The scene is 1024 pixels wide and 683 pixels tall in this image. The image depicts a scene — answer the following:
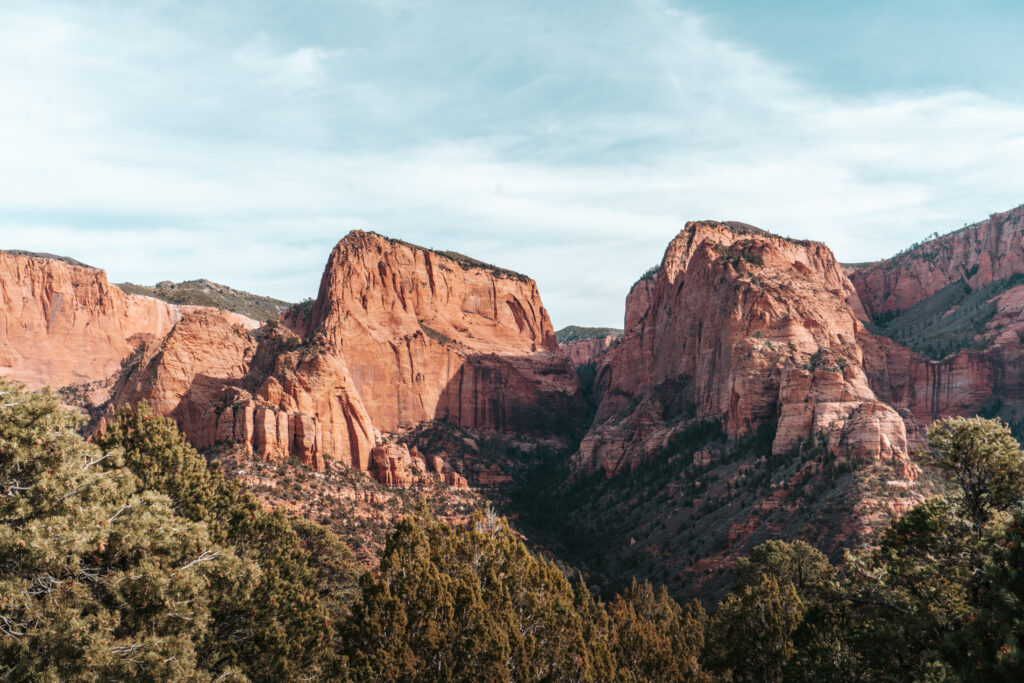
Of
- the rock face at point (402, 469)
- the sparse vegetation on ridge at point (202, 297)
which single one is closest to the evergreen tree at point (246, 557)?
the rock face at point (402, 469)

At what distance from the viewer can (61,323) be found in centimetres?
13725

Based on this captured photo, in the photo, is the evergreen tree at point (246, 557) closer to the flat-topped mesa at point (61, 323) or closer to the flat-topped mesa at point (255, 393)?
the flat-topped mesa at point (255, 393)

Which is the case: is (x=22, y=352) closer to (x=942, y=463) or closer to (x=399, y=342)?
(x=399, y=342)

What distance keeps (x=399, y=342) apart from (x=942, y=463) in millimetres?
104034


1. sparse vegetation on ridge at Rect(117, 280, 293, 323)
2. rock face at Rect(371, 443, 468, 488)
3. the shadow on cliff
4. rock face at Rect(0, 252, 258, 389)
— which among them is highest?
sparse vegetation on ridge at Rect(117, 280, 293, 323)

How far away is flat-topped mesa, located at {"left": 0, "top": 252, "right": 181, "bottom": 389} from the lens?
13262cm

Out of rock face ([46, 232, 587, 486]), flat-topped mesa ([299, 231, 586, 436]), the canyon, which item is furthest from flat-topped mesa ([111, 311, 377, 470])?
flat-topped mesa ([299, 231, 586, 436])

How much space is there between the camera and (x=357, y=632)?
3062 cm

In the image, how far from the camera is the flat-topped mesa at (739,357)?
92.3m

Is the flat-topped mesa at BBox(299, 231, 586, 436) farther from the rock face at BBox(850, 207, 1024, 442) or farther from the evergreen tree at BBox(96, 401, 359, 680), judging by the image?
the evergreen tree at BBox(96, 401, 359, 680)

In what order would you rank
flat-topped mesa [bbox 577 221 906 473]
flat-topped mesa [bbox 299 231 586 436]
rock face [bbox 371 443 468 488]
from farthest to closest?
flat-topped mesa [bbox 299 231 586 436] → rock face [bbox 371 443 468 488] → flat-topped mesa [bbox 577 221 906 473]

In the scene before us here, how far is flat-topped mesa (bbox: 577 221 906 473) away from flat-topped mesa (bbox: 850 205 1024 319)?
25020mm

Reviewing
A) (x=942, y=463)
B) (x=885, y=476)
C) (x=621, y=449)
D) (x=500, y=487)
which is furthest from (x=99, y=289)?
(x=942, y=463)

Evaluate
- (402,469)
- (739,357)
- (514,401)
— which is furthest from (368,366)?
(739,357)
